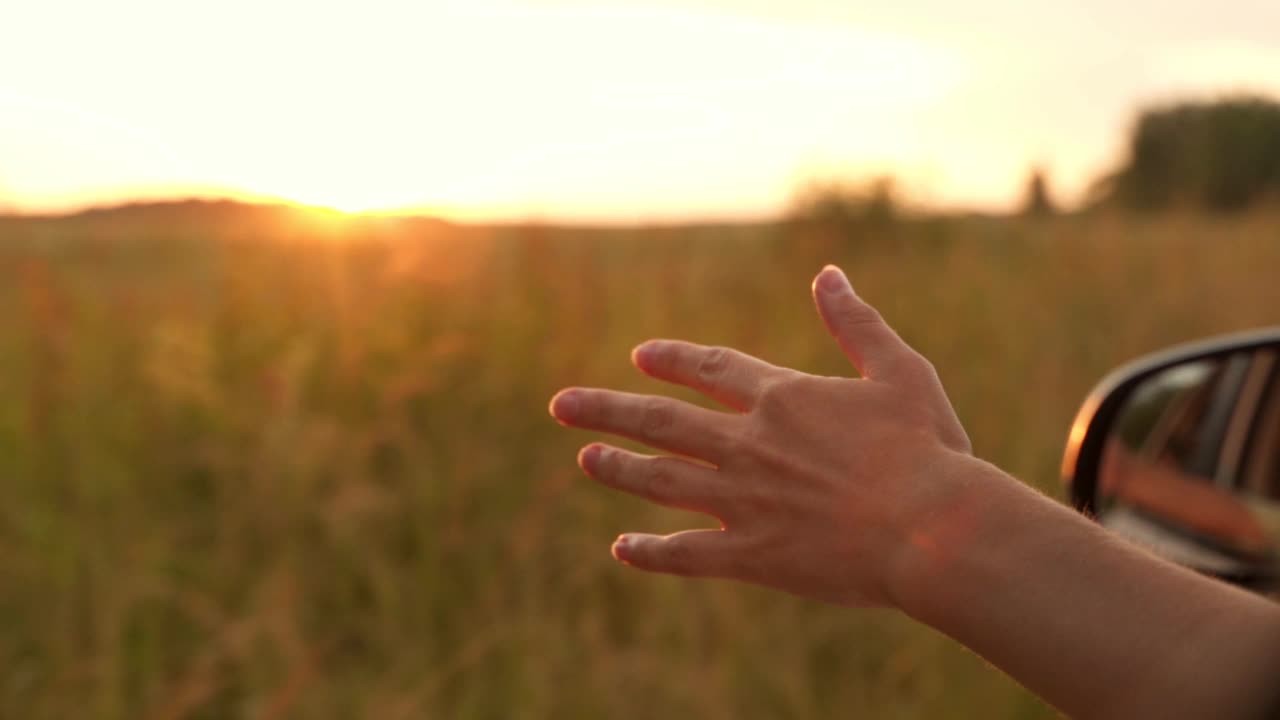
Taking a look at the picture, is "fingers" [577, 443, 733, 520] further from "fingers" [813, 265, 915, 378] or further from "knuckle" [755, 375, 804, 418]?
"fingers" [813, 265, 915, 378]

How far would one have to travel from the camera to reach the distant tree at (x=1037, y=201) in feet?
31.5

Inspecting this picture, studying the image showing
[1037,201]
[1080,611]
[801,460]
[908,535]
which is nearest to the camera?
[1080,611]

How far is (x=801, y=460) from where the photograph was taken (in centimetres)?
116

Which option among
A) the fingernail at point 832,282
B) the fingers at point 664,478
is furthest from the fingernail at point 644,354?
the fingernail at point 832,282

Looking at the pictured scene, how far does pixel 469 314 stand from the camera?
4.32 m

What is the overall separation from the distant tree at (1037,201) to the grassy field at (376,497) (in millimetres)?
4632

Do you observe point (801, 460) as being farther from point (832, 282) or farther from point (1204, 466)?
point (1204, 466)

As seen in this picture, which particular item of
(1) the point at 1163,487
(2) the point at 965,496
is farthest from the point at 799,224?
(2) the point at 965,496

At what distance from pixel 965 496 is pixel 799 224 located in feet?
33.4

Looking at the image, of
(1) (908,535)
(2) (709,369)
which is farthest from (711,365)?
(1) (908,535)

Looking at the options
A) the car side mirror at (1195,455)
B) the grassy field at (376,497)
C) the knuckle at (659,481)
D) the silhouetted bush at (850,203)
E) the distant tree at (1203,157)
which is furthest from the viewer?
the distant tree at (1203,157)

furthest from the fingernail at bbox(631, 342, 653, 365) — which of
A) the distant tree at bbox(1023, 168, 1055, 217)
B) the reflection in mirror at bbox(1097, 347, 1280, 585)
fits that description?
the distant tree at bbox(1023, 168, 1055, 217)

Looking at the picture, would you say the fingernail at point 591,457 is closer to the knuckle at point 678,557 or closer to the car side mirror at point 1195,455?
the knuckle at point 678,557

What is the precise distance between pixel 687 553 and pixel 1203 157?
16.6 metres
